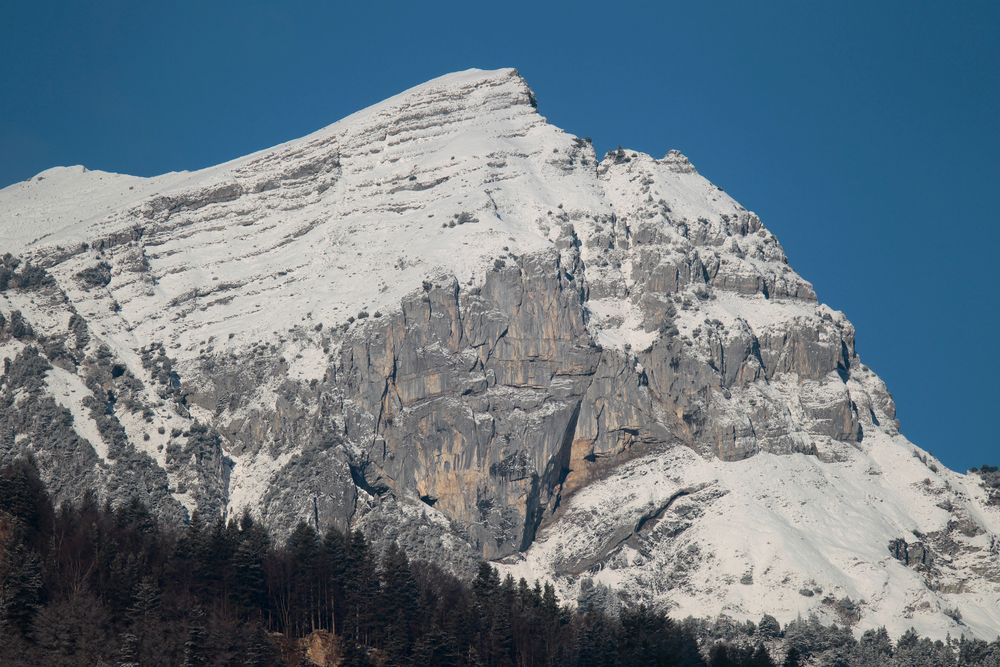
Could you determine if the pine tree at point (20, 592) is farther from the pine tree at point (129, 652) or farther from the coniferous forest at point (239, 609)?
the pine tree at point (129, 652)

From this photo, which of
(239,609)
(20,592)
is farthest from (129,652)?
(239,609)

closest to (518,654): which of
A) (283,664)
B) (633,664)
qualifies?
(633,664)

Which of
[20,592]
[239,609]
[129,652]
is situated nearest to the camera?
[129,652]

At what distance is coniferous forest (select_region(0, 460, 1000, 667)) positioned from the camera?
16550 centimetres

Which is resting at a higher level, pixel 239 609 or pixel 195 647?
pixel 239 609

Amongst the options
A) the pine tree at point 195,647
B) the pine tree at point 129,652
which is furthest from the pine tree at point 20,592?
the pine tree at point 195,647

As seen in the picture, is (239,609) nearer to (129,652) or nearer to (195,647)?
(195,647)

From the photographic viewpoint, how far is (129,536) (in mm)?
188625

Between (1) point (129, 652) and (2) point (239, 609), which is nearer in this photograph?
(1) point (129, 652)

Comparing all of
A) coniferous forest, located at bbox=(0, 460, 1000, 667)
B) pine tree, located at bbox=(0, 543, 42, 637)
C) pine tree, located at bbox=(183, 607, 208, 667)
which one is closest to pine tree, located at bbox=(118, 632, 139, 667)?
coniferous forest, located at bbox=(0, 460, 1000, 667)

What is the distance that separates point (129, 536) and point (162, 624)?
2071 centimetres

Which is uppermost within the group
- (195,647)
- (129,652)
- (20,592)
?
(20,592)

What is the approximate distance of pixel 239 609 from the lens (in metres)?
180

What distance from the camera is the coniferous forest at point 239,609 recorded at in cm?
16550
